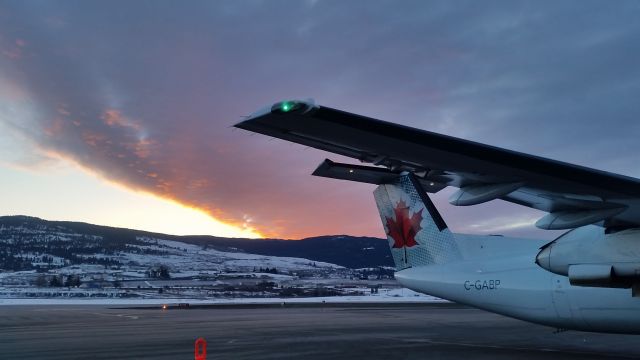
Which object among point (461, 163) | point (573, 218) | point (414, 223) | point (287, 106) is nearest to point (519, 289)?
point (414, 223)

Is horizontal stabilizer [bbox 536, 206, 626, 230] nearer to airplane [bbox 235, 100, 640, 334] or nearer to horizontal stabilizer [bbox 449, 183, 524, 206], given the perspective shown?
airplane [bbox 235, 100, 640, 334]

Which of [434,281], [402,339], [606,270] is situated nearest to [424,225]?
[434,281]

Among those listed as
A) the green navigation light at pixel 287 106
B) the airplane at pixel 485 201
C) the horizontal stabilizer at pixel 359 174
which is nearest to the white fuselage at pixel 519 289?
the airplane at pixel 485 201

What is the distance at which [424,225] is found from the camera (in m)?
16.9

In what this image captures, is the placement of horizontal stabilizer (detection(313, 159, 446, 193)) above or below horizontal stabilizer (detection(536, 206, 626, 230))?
above

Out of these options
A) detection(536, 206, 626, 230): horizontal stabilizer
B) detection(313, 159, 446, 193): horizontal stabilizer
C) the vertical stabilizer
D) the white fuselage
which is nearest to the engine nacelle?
detection(536, 206, 626, 230): horizontal stabilizer

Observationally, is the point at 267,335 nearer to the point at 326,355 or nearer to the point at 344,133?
the point at 326,355

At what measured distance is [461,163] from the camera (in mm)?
7414

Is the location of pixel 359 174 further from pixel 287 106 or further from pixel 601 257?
pixel 287 106

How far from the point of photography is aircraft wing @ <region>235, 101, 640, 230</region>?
6.57m

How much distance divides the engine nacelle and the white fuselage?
9.83 feet

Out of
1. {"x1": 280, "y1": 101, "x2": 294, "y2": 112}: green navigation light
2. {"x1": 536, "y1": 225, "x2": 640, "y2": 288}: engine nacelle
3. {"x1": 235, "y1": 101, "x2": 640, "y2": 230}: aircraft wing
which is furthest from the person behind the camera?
{"x1": 536, "y1": 225, "x2": 640, "y2": 288}: engine nacelle

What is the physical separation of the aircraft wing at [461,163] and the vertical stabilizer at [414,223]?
7.82 m

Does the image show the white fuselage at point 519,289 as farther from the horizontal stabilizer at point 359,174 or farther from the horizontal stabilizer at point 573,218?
the horizontal stabilizer at point 573,218
